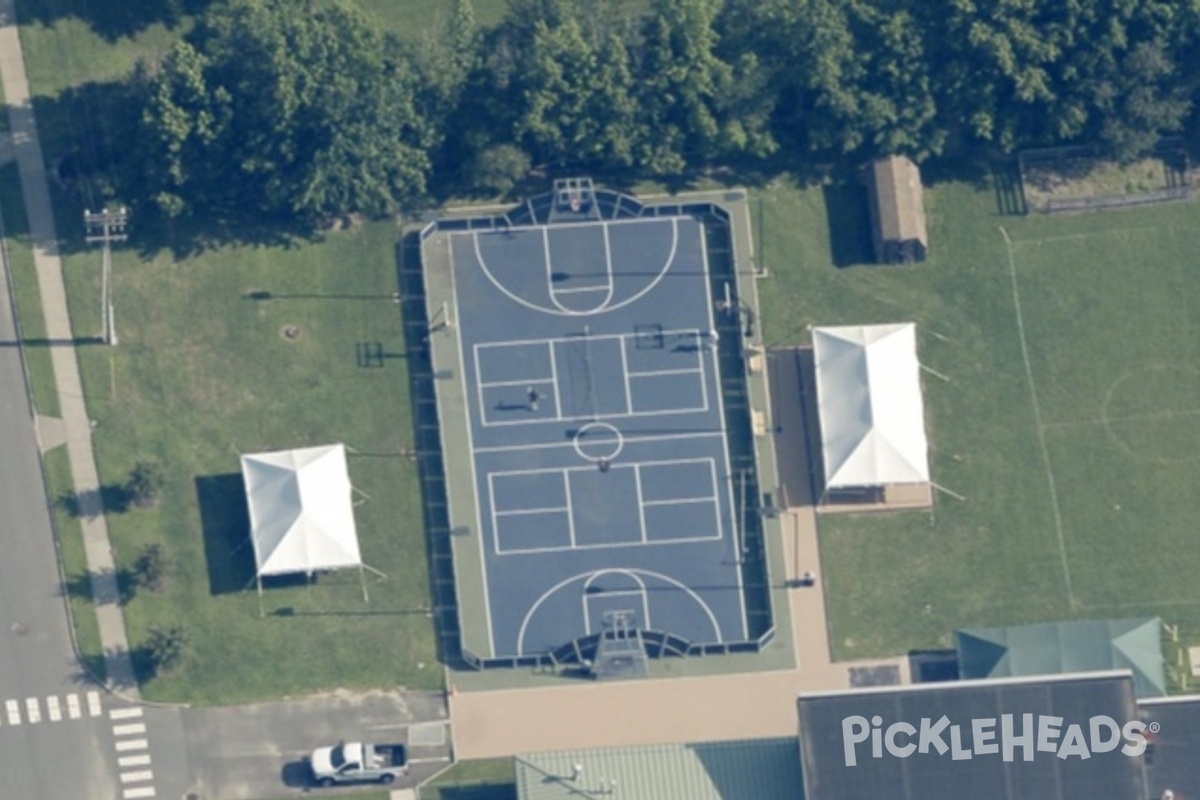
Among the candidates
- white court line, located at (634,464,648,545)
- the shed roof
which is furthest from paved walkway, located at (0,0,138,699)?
the shed roof

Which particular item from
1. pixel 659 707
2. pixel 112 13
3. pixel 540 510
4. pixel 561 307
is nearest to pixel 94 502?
pixel 540 510

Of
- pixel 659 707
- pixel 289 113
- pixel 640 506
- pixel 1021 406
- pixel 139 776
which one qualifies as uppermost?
pixel 289 113

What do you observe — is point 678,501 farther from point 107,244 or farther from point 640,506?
point 107,244

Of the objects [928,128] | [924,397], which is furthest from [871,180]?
[924,397]

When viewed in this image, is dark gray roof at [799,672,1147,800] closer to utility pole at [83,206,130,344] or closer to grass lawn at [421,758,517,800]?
grass lawn at [421,758,517,800]

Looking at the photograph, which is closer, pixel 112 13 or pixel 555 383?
pixel 555 383

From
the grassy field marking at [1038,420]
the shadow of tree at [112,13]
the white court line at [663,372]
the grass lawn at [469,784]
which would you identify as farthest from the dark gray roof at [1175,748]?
the shadow of tree at [112,13]

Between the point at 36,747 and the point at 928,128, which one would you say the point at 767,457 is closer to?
the point at 928,128
